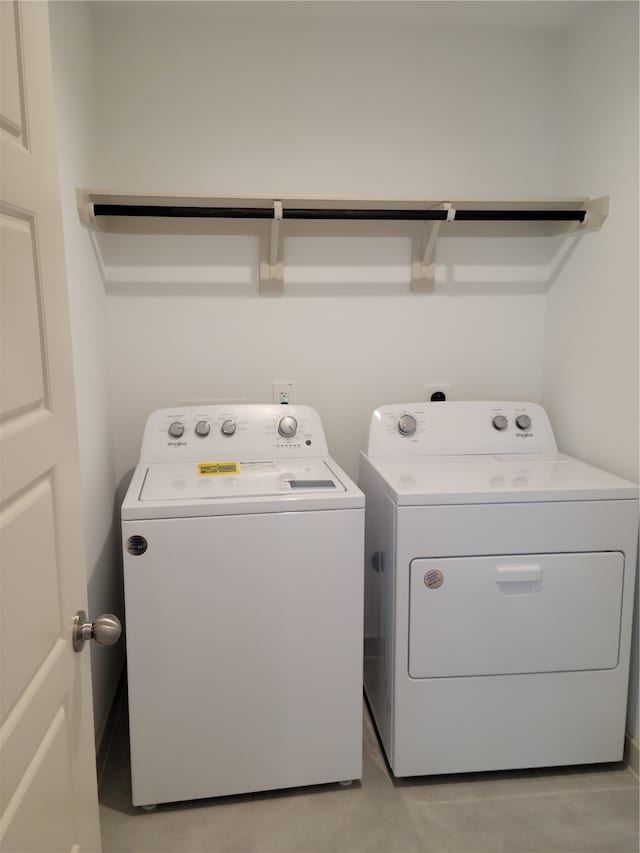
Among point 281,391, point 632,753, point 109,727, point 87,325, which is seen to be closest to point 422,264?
point 281,391

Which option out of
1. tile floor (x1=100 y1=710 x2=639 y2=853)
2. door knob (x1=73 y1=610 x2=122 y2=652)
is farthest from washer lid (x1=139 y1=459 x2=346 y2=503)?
tile floor (x1=100 y1=710 x2=639 y2=853)

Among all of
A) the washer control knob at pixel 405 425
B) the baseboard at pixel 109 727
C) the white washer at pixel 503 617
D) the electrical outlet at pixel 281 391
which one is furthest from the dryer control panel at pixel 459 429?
the baseboard at pixel 109 727

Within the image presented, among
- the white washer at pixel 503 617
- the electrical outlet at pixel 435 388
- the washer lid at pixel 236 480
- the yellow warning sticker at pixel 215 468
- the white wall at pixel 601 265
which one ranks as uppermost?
the white wall at pixel 601 265

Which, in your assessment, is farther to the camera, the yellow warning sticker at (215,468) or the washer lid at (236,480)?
the yellow warning sticker at (215,468)

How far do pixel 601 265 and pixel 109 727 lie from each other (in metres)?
2.16

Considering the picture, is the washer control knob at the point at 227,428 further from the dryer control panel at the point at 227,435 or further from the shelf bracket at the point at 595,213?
the shelf bracket at the point at 595,213

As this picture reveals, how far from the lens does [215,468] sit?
6.22 ft

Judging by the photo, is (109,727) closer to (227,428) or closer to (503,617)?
(227,428)

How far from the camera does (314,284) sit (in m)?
2.24

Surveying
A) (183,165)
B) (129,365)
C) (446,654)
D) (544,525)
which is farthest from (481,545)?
(183,165)

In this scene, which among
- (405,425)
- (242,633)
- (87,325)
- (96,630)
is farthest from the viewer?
(405,425)

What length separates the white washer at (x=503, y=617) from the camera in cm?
169

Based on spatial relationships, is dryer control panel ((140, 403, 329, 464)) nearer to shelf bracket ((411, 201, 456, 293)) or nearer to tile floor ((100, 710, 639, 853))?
shelf bracket ((411, 201, 456, 293))

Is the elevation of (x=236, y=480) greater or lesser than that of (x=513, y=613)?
greater
